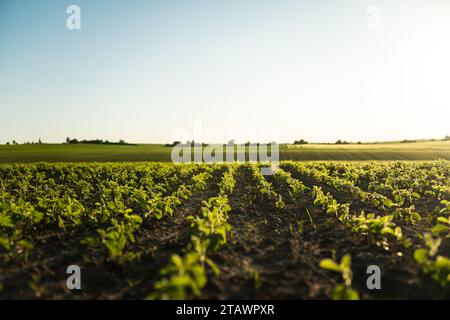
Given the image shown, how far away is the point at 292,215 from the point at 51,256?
18.8ft

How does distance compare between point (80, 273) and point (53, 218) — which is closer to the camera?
point (80, 273)

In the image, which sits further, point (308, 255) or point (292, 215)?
point (292, 215)

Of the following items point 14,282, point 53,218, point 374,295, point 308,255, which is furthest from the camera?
point 53,218

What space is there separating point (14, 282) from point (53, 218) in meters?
3.12

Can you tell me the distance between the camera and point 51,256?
5.50 metres
